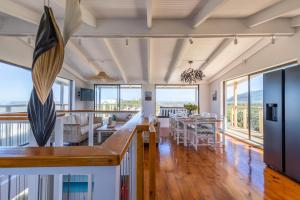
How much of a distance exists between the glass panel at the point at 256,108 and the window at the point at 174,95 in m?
4.07

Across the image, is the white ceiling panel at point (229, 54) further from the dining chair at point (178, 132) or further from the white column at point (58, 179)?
the white column at point (58, 179)

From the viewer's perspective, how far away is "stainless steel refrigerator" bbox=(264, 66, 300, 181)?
317 centimetres

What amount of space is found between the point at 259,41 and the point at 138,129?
4.81 meters

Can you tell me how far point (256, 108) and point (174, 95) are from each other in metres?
4.69

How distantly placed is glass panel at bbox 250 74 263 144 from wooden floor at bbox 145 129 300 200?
1.02 m

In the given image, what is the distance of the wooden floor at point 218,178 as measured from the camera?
2.82 m

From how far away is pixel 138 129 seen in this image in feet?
4.91

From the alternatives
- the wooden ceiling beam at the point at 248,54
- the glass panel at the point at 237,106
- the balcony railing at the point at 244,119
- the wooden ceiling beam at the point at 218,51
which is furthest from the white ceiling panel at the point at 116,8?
the glass panel at the point at 237,106

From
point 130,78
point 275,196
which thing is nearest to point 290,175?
point 275,196

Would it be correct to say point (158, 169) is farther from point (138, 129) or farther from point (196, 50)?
point (196, 50)

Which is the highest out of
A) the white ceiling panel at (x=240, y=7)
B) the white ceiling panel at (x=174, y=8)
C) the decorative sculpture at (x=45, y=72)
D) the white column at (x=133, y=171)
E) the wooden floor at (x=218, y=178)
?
the white ceiling panel at (x=240, y=7)

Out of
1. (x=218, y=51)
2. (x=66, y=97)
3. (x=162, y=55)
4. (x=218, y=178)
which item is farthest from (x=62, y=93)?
(x=218, y=178)

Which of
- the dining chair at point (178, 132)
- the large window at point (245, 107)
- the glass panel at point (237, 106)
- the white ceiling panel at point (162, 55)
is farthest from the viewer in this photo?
the glass panel at point (237, 106)

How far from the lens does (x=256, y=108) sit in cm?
612
